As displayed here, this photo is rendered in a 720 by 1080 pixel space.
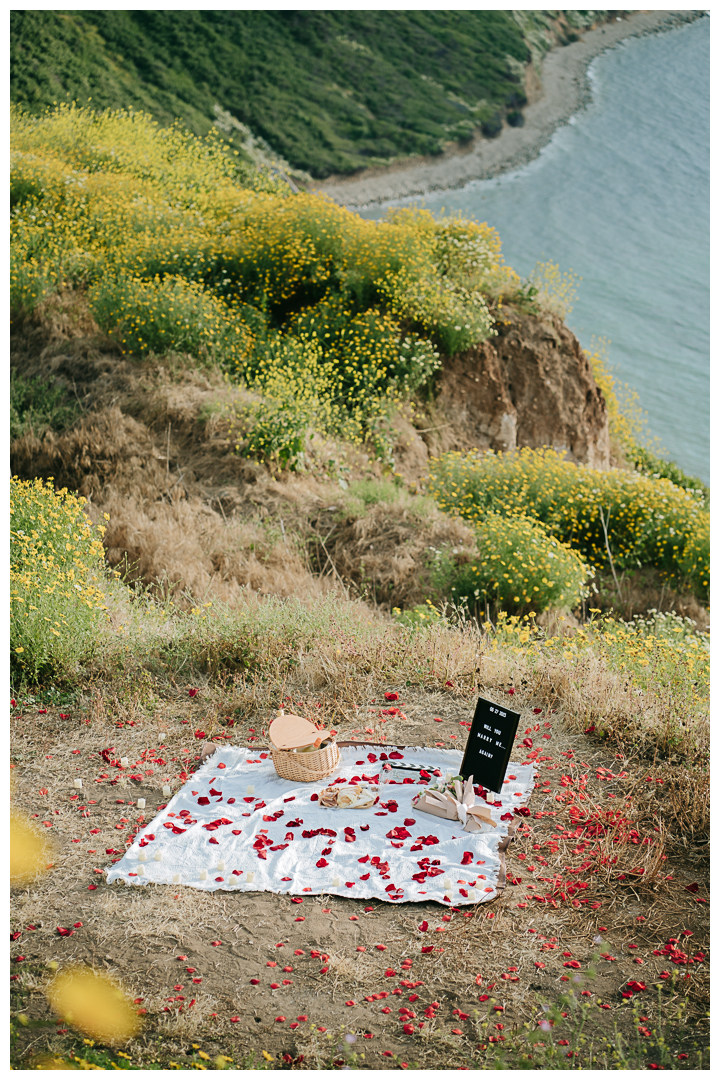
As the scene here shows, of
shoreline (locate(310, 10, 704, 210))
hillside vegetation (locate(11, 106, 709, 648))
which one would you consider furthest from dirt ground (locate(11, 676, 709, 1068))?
shoreline (locate(310, 10, 704, 210))

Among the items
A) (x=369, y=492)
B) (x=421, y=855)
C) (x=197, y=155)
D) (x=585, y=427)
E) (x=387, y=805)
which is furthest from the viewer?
(x=197, y=155)

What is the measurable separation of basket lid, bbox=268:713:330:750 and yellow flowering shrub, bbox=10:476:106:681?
5.18 ft

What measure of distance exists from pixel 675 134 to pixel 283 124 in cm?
999

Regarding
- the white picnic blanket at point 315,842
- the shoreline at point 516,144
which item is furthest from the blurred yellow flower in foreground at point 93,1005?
the shoreline at point 516,144

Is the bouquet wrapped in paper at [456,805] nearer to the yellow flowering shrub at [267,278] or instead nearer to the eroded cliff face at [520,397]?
the yellow flowering shrub at [267,278]

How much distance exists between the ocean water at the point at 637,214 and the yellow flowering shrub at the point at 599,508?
9.11m

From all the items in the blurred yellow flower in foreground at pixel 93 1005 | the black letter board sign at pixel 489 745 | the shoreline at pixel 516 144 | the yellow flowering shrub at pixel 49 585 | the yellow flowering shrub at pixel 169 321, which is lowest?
the yellow flowering shrub at pixel 49 585

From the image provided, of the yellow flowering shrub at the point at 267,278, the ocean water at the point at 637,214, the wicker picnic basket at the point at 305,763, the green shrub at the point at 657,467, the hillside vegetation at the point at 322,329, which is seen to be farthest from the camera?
the ocean water at the point at 637,214

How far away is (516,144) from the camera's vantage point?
1870 centimetres

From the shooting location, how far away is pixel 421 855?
346 centimetres

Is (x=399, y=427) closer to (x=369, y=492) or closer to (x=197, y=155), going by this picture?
(x=369, y=492)

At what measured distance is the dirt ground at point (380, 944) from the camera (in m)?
2.59

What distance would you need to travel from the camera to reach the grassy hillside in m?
18.0

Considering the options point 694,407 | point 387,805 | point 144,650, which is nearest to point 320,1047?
point 387,805
